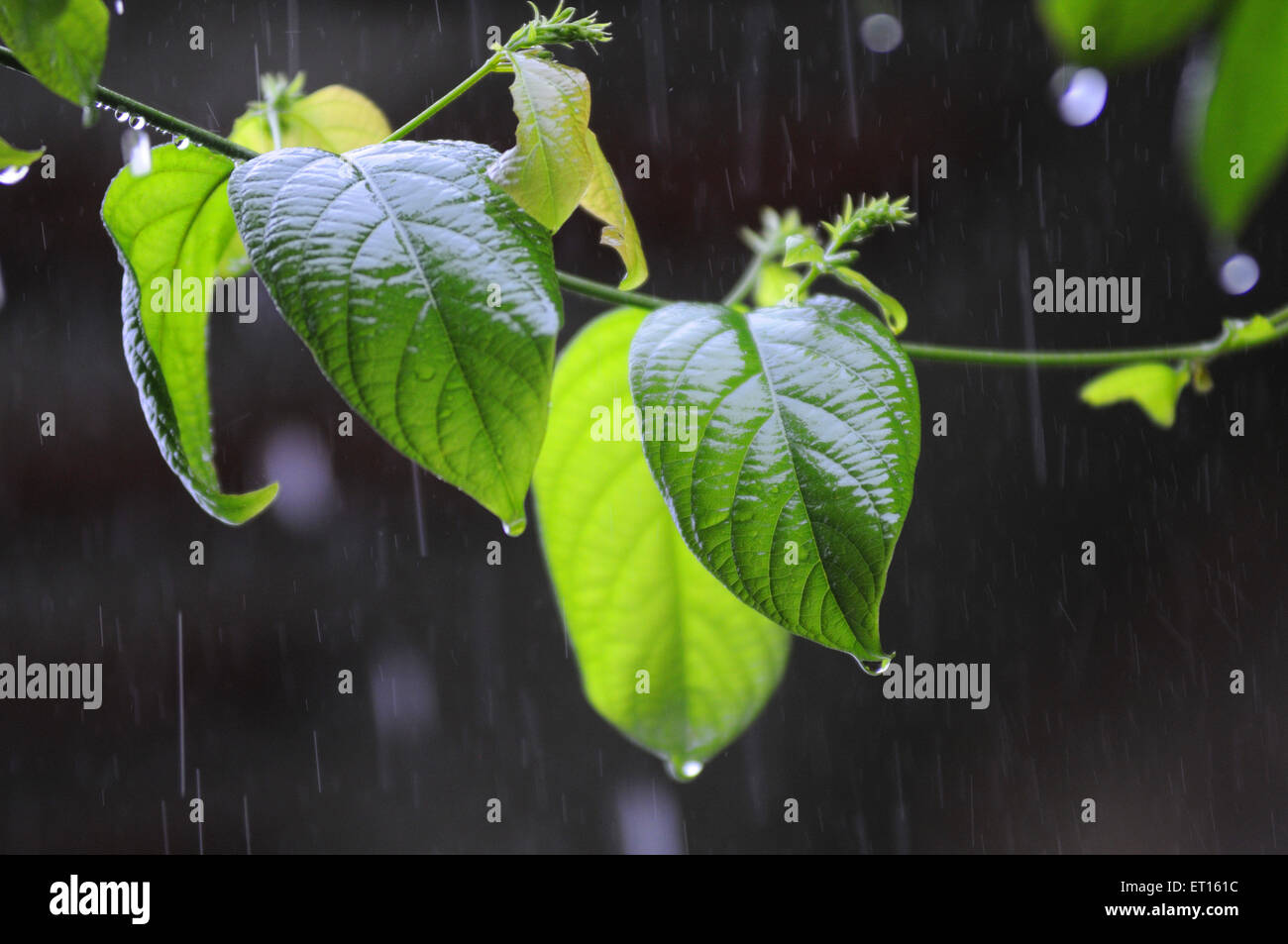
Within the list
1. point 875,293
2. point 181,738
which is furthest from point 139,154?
point 181,738

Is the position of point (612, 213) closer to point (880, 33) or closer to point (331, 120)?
point (331, 120)

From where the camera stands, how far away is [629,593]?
218mm

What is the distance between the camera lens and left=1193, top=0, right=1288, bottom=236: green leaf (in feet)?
0.24

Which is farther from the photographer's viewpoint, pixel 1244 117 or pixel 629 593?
pixel 629 593

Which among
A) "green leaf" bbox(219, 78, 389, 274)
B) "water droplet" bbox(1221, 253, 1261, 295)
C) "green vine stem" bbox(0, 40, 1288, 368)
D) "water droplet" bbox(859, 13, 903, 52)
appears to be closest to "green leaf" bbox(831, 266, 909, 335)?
"green vine stem" bbox(0, 40, 1288, 368)

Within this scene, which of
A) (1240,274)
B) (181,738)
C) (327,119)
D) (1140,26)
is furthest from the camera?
(181,738)

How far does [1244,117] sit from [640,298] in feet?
0.33

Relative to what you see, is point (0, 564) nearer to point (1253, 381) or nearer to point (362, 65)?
point (362, 65)

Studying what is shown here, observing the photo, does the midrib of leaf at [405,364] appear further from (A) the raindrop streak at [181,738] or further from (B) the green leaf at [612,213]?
(A) the raindrop streak at [181,738]

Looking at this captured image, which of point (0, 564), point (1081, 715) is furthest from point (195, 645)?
point (1081, 715)

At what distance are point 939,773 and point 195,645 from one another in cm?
58

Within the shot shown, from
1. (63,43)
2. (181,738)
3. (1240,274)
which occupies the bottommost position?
(181,738)

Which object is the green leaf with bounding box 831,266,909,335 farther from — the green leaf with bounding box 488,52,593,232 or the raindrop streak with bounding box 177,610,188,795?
the raindrop streak with bounding box 177,610,188,795

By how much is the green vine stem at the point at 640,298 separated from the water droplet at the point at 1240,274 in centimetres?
36
